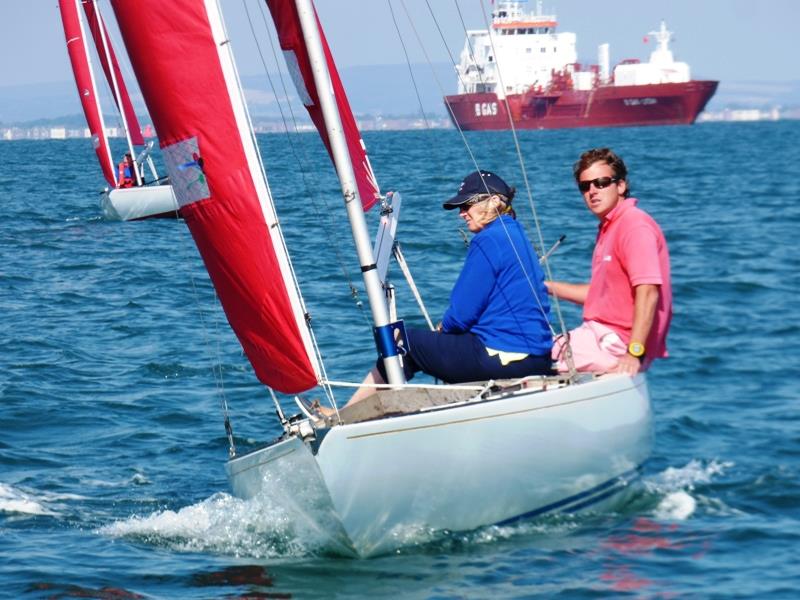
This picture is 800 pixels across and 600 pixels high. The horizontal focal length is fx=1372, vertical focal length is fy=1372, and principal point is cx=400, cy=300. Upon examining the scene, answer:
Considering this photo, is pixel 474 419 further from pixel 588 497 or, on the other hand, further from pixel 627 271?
pixel 627 271

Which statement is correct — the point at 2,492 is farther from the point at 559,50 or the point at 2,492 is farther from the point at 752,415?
the point at 559,50

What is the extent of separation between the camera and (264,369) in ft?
19.6

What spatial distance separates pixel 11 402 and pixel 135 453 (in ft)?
5.01

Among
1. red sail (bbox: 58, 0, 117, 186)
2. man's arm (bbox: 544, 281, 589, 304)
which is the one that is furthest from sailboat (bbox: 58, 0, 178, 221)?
man's arm (bbox: 544, 281, 589, 304)

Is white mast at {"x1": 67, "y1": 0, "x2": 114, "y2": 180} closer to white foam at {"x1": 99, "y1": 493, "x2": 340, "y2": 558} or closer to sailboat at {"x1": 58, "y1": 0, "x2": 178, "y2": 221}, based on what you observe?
sailboat at {"x1": 58, "y1": 0, "x2": 178, "y2": 221}

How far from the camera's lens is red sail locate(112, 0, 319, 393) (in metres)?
5.69

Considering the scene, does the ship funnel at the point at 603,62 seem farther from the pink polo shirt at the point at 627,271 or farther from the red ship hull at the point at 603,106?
the pink polo shirt at the point at 627,271

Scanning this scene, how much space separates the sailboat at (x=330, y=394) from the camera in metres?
5.45

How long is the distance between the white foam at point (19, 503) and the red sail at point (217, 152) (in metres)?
1.68

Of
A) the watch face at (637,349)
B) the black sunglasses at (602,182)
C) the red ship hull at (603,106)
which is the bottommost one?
the red ship hull at (603,106)

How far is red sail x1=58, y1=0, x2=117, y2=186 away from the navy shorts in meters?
19.1

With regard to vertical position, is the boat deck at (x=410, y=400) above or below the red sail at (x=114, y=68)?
below

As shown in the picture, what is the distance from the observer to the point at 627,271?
238 inches

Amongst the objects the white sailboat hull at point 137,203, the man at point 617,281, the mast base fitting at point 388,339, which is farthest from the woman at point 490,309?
the white sailboat hull at point 137,203
